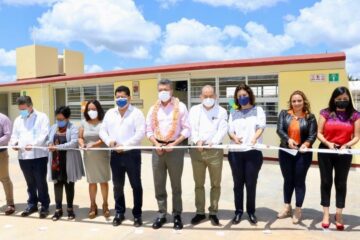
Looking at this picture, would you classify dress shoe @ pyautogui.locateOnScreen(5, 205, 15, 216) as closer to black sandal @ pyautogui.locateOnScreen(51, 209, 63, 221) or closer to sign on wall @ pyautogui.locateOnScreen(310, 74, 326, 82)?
black sandal @ pyautogui.locateOnScreen(51, 209, 63, 221)

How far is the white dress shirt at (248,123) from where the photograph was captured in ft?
13.9

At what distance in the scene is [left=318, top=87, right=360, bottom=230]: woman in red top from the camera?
156 inches

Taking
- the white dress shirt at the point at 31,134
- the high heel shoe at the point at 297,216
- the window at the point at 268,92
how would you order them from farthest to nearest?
the window at the point at 268,92, the white dress shirt at the point at 31,134, the high heel shoe at the point at 297,216

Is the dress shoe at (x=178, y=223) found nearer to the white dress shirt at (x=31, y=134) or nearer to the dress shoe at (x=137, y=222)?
the dress shoe at (x=137, y=222)

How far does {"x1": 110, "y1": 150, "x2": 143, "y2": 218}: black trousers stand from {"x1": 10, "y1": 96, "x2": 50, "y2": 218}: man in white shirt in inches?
45.5

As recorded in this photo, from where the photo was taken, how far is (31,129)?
4.82 metres

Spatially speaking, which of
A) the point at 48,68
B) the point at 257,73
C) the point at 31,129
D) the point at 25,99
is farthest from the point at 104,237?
the point at 48,68

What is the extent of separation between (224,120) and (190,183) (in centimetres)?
276

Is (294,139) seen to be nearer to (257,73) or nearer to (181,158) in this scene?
(181,158)

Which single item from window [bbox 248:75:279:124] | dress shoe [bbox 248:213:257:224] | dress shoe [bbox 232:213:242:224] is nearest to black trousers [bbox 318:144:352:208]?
dress shoe [bbox 248:213:257:224]

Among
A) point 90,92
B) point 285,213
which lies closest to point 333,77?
point 285,213

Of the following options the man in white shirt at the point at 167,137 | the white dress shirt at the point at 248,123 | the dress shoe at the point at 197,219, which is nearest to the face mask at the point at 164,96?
the man in white shirt at the point at 167,137

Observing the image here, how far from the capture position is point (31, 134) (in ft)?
15.8

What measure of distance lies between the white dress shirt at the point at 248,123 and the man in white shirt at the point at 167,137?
65 cm
